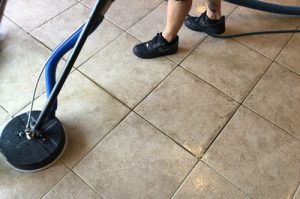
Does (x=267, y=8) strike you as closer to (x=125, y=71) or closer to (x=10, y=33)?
(x=125, y=71)

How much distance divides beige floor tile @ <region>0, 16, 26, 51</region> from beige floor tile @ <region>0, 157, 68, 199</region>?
594mm

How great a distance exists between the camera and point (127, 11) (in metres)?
1.63

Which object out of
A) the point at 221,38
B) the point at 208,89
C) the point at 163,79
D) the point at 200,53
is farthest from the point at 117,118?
the point at 221,38

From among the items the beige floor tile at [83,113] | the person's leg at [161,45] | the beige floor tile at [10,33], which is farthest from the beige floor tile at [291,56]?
the beige floor tile at [10,33]

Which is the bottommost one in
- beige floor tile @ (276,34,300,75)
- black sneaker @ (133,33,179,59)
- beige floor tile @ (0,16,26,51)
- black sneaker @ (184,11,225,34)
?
beige floor tile @ (0,16,26,51)

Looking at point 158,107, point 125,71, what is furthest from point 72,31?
point 158,107

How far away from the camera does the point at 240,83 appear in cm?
138

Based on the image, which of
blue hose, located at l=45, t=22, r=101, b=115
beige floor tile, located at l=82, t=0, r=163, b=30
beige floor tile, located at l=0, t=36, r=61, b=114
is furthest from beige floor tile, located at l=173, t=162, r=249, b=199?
beige floor tile, located at l=82, t=0, r=163, b=30

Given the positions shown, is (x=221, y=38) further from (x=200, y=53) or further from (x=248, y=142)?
(x=248, y=142)

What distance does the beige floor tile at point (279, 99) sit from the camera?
1273 mm

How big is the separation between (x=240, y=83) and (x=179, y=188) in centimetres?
58

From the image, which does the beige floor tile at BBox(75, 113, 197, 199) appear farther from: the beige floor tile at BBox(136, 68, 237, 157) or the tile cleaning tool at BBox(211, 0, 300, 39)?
the tile cleaning tool at BBox(211, 0, 300, 39)

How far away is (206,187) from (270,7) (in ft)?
3.48

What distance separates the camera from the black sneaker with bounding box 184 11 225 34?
1531mm
